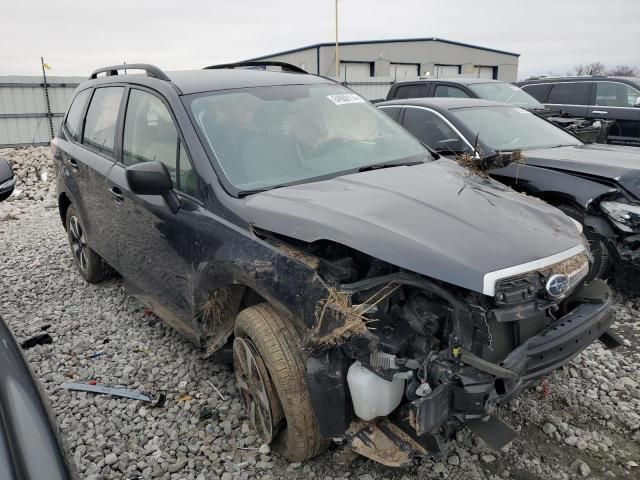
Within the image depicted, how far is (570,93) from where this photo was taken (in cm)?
1092

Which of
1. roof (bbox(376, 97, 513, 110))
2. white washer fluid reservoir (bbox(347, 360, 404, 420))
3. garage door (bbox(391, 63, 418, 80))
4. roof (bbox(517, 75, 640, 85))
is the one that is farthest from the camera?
garage door (bbox(391, 63, 418, 80))

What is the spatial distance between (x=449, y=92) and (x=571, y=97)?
148 inches

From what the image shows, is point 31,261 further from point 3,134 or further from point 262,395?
point 3,134

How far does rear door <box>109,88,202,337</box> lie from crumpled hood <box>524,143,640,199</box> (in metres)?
3.37

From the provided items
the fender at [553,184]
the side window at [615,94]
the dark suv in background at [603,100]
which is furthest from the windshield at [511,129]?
the side window at [615,94]

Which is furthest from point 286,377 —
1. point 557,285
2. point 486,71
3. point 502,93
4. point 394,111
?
point 486,71

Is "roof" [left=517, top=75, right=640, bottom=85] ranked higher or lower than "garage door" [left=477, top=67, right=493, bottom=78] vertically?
lower

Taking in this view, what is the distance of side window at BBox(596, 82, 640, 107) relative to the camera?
10.1 metres

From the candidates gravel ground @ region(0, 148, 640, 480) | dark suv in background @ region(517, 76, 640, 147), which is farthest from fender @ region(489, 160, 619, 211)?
dark suv in background @ region(517, 76, 640, 147)

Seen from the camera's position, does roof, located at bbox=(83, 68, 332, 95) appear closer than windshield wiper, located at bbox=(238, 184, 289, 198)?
No

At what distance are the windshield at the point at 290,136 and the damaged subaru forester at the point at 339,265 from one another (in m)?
0.01

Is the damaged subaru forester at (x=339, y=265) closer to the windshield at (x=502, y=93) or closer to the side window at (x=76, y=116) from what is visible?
the side window at (x=76, y=116)

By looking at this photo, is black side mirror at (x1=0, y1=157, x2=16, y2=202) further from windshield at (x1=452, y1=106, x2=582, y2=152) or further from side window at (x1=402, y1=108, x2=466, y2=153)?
windshield at (x1=452, y1=106, x2=582, y2=152)

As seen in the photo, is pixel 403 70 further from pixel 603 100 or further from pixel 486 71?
pixel 603 100
